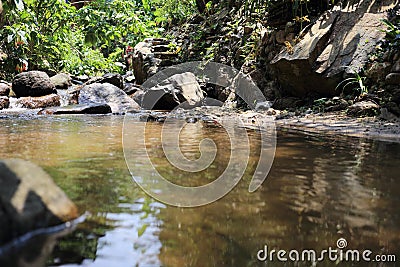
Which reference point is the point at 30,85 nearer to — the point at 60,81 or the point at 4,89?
the point at 4,89

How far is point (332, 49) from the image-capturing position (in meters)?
6.35

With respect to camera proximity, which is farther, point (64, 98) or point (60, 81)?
point (60, 81)

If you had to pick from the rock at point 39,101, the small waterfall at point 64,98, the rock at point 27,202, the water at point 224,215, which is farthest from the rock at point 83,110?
the rock at point 27,202

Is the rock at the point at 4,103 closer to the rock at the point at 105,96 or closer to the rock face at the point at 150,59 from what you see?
the rock at the point at 105,96

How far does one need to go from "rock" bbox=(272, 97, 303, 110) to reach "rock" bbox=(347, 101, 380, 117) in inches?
62.7

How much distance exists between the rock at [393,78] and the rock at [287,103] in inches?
82.6

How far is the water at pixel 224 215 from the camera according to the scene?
4.04 feet

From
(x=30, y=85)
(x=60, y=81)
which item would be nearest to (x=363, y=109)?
(x=30, y=85)

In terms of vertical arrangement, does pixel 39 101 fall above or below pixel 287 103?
below

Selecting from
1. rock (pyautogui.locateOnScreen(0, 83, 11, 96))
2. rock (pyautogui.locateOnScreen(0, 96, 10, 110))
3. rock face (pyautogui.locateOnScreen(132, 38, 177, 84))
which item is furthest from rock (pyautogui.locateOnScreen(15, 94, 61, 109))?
rock face (pyautogui.locateOnScreen(132, 38, 177, 84))

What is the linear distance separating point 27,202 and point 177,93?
7972 mm

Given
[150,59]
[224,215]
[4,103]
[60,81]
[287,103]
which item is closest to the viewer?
[224,215]

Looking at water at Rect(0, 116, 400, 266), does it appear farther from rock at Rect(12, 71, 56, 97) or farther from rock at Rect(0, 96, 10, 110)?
rock at Rect(12, 71, 56, 97)

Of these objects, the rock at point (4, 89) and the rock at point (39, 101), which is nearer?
the rock at point (39, 101)
